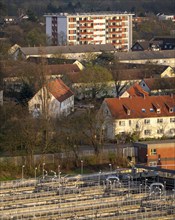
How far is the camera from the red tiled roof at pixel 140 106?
49.0 feet

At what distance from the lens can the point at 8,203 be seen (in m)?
8.59

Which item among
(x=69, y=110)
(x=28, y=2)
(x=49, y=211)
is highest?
→ (x=28, y=2)

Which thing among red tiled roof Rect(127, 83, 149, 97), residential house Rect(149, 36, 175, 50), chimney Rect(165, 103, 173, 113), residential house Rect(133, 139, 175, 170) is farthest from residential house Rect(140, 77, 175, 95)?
residential house Rect(149, 36, 175, 50)

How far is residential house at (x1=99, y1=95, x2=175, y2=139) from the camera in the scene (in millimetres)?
14734

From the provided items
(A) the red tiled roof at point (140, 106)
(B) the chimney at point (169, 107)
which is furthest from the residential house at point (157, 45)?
(B) the chimney at point (169, 107)

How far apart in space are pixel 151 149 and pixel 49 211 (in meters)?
5.57

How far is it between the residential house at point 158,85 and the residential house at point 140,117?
224cm

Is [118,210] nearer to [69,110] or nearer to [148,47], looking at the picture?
[69,110]

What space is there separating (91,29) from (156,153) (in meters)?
15.8

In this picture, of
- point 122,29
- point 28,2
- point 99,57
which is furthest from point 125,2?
point 99,57

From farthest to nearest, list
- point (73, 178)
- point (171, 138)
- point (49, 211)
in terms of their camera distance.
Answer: point (171, 138) → point (73, 178) → point (49, 211)

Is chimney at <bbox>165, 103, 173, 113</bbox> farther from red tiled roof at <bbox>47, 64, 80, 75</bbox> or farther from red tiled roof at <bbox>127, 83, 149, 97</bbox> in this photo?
red tiled roof at <bbox>47, 64, 80, 75</bbox>

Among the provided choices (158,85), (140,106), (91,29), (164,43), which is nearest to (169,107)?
(140,106)

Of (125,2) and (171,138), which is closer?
(171,138)
